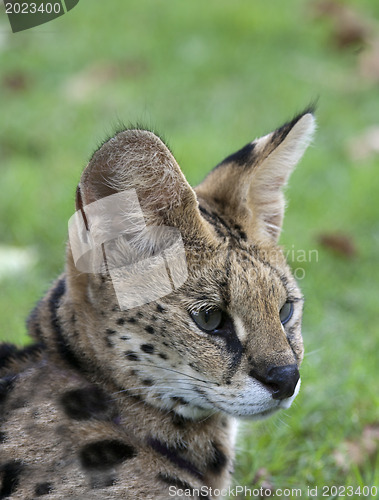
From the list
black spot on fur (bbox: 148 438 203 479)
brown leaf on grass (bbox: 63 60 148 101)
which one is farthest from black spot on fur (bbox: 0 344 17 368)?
brown leaf on grass (bbox: 63 60 148 101)

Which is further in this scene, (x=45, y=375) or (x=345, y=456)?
(x=345, y=456)

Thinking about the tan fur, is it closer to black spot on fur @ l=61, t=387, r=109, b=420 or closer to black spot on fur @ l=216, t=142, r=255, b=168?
black spot on fur @ l=61, t=387, r=109, b=420

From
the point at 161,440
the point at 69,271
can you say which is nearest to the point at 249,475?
the point at 161,440

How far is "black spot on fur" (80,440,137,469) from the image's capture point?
2.73 metres

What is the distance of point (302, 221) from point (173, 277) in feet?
11.7

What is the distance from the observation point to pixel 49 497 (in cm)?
260

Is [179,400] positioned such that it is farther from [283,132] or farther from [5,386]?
[283,132]

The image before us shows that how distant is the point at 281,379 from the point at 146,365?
1.80 feet

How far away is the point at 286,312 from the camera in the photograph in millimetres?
3078

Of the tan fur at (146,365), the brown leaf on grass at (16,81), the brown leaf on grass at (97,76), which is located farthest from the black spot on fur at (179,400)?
the brown leaf on grass at (16,81)

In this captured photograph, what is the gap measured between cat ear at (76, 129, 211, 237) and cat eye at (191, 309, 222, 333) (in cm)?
34

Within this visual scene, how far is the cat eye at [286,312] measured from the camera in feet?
10.00

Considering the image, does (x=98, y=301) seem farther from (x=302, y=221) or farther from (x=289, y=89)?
(x=289, y=89)

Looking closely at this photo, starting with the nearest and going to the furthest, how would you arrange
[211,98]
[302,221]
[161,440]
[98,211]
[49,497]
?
[49,497] < [98,211] < [161,440] < [302,221] < [211,98]
